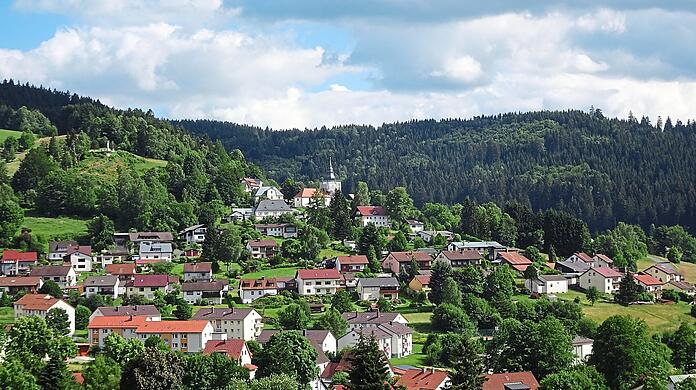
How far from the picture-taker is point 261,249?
82.8m

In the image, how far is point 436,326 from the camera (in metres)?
65.4

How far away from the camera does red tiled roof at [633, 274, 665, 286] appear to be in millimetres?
77875

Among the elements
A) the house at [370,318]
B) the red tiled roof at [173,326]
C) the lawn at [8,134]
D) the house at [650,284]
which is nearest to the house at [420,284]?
the house at [370,318]

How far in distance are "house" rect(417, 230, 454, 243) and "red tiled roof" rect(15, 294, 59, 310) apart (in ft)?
137

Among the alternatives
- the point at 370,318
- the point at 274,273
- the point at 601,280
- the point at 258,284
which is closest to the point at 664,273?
the point at 601,280

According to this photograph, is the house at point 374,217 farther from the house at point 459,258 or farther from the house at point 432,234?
the house at point 459,258

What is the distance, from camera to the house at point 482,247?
277 ft

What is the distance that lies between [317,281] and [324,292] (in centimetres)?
110

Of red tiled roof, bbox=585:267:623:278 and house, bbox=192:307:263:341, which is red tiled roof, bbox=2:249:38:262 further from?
red tiled roof, bbox=585:267:623:278

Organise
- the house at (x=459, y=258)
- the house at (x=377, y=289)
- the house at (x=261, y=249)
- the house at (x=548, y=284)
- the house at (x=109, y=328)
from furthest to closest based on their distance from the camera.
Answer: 1. the house at (x=261, y=249)
2. the house at (x=459, y=258)
3. the house at (x=548, y=284)
4. the house at (x=377, y=289)
5. the house at (x=109, y=328)

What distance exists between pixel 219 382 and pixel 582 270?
4786cm

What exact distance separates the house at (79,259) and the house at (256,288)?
14.9 m

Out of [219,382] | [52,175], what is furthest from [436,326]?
[52,175]

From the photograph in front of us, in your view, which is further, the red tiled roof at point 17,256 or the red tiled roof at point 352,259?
the red tiled roof at point 352,259
